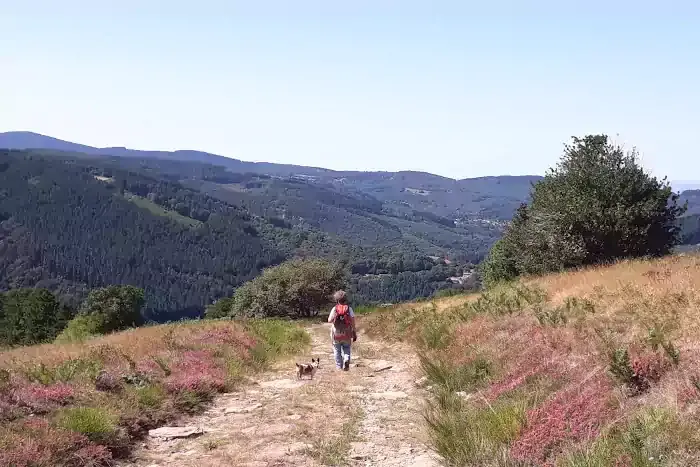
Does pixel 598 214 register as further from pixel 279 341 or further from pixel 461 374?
pixel 461 374

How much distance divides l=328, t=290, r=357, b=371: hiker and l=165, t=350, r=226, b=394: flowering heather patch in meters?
3.03

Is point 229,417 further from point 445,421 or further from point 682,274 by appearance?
point 682,274

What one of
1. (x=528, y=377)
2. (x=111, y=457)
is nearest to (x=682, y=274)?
(x=528, y=377)

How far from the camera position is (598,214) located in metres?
28.7

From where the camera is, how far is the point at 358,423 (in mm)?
8641

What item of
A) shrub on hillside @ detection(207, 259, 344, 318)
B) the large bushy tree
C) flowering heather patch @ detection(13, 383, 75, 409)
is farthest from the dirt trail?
shrub on hillside @ detection(207, 259, 344, 318)

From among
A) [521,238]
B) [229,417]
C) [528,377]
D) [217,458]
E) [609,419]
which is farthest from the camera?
[521,238]

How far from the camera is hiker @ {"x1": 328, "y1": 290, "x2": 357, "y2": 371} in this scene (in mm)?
14203

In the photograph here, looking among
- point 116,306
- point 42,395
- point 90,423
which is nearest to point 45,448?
point 90,423

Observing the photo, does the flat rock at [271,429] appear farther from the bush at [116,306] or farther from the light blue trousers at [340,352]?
the bush at [116,306]

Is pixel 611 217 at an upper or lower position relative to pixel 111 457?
upper

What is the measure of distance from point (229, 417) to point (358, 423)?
2.39 metres

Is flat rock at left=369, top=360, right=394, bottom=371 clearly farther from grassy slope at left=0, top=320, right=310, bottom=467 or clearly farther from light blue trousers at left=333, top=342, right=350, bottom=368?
grassy slope at left=0, top=320, right=310, bottom=467

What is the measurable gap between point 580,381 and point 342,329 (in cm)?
759
